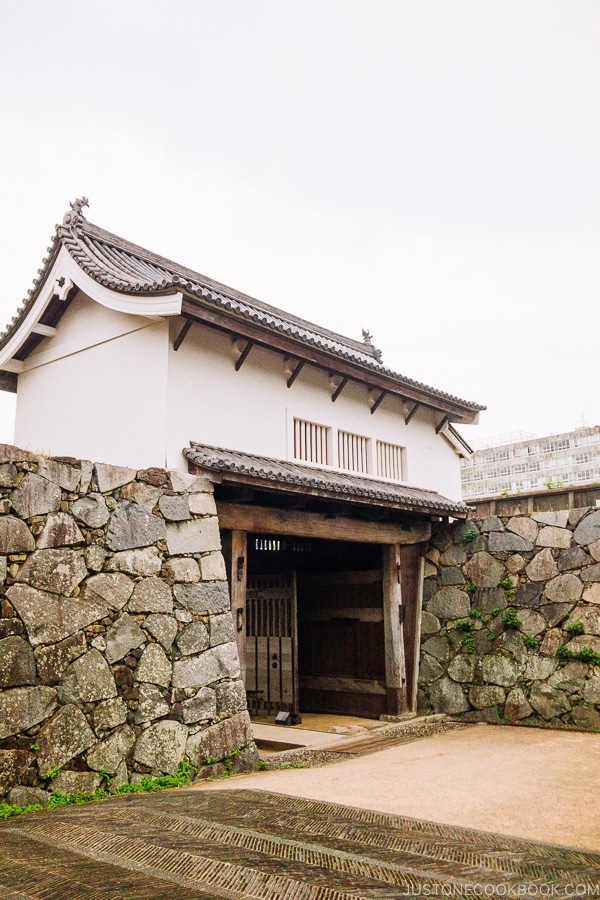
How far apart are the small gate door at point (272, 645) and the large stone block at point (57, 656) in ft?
16.8

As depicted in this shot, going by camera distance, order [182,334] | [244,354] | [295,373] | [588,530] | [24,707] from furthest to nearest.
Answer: [588,530] < [295,373] < [244,354] < [182,334] < [24,707]

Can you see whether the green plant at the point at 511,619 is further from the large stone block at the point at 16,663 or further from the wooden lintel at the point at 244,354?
the large stone block at the point at 16,663

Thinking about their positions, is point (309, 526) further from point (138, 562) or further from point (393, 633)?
point (138, 562)

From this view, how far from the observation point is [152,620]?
7246 millimetres

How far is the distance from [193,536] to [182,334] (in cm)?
263

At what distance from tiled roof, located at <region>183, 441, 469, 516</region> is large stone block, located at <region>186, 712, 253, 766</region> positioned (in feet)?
8.82

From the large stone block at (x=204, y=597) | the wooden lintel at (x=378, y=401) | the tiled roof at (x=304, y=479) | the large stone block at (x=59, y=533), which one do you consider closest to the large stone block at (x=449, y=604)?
the tiled roof at (x=304, y=479)

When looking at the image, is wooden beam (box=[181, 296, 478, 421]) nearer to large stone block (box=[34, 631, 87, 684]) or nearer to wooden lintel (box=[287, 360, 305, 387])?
wooden lintel (box=[287, 360, 305, 387])

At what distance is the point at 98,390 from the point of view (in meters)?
9.70

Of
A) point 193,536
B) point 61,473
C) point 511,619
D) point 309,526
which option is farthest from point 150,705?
point 511,619

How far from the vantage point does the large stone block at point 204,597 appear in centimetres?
759

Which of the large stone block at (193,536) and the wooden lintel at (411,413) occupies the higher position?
the wooden lintel at (411,413)

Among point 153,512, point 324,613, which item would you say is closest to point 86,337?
point 153,512

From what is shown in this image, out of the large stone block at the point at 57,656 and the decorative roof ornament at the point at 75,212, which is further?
the decorative roof ornament at the point at 75,212
